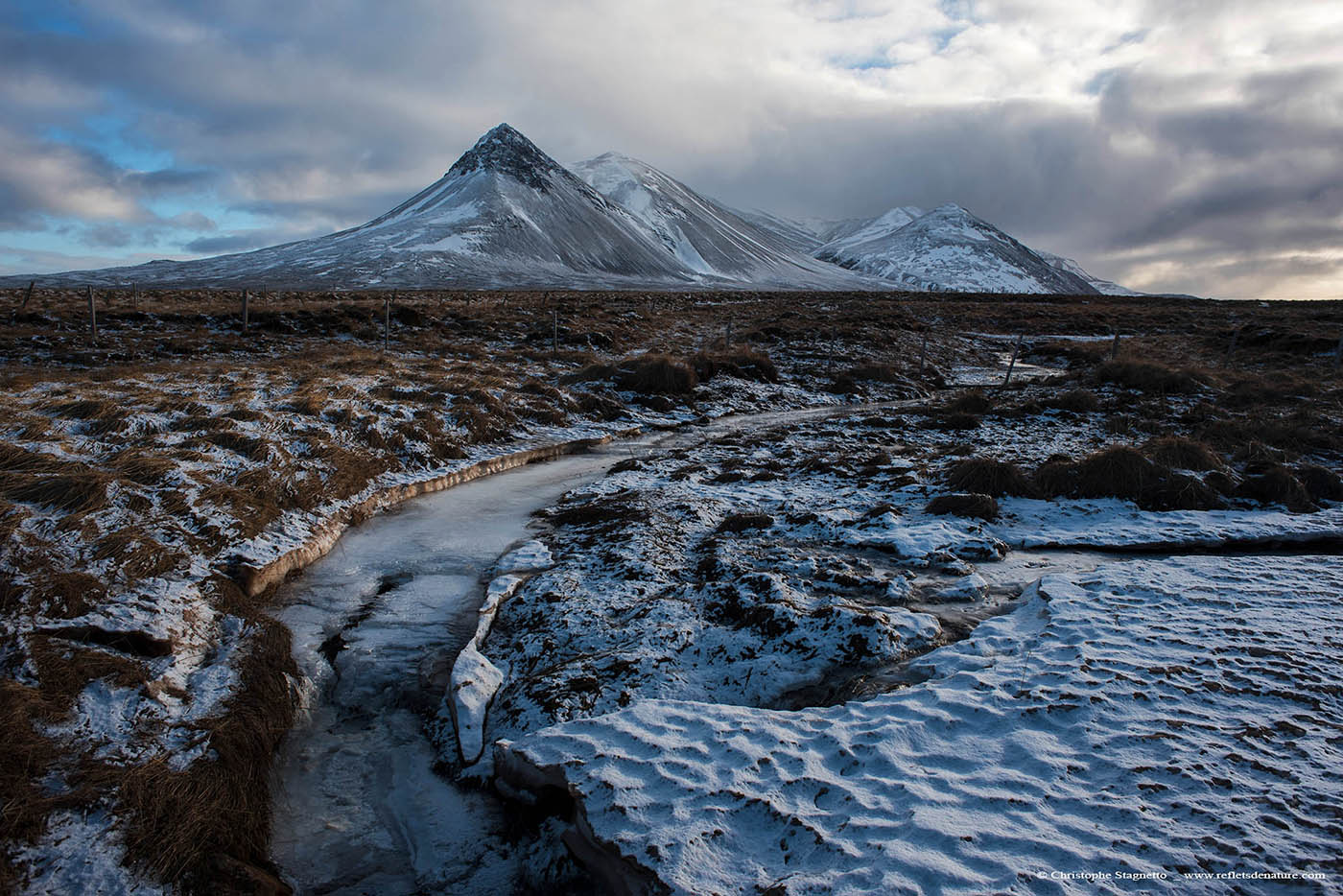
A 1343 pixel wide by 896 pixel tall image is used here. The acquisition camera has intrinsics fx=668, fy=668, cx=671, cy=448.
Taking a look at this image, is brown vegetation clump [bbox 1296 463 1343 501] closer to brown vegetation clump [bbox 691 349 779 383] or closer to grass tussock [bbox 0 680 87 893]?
brown vegetation clump [bbox 691 349 779 383]

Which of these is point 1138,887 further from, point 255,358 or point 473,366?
point 255,358

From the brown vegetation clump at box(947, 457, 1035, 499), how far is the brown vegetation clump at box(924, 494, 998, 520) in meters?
0.54

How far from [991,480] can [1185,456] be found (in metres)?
3.33

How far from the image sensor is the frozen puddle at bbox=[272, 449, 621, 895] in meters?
4.39

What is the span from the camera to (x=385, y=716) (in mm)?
5777

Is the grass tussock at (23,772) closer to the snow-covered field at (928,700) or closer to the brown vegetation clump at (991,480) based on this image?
the snow-covered field at (928,700)

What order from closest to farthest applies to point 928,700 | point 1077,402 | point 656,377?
point 928,700 → point 1077,402 → point 656,377

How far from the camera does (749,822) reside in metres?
3.98

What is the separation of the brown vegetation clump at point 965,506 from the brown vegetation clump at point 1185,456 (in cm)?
337

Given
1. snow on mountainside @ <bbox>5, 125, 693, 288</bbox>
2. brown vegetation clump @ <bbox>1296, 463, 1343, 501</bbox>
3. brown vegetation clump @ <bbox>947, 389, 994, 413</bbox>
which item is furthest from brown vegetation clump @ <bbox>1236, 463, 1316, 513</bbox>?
snow on mountainside @ <bbox>5, 125, 693, 288</bbox>

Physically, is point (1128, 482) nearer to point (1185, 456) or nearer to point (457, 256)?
point (1185, 456)

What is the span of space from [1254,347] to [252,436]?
38798mm

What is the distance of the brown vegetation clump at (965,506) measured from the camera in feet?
31.3

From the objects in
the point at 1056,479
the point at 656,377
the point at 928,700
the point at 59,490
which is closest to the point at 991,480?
the point at 1056,479
